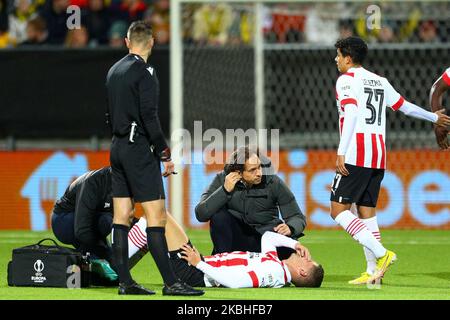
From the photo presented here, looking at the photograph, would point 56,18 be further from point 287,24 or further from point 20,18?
point 287,24

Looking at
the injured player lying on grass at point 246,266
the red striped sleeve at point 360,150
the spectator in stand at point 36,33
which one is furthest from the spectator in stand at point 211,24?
the injured player lying on grass at point 246,266

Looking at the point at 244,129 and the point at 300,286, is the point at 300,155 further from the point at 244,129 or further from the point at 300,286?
the point at 300,286

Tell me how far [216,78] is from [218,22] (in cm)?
104

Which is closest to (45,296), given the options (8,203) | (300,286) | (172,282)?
(172,282)

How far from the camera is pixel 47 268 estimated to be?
8023mm

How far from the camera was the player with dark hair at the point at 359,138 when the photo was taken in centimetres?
847

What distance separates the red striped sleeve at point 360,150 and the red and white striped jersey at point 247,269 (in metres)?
0.86

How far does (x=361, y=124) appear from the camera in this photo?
865 centimetres

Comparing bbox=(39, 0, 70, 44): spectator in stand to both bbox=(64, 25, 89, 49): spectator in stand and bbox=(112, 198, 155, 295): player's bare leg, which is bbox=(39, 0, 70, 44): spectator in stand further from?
bbox=(112, 198, 155, 295): player's bare leg

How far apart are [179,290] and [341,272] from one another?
2.33 metres

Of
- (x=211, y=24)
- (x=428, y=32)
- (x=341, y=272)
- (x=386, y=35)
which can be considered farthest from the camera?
(x=211, y=24)

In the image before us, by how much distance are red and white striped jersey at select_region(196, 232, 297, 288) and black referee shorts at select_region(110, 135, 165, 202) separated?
71 centimetres

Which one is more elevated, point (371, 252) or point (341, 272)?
point (371, 252)

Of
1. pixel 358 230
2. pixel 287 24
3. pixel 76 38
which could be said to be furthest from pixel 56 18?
pixel 358 230
